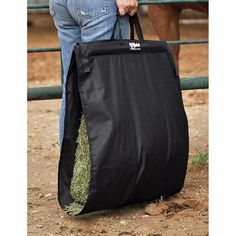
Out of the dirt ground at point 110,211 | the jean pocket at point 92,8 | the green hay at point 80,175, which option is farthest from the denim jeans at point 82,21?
the dirt ground at point 110,211

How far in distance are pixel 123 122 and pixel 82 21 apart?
1.37 ft

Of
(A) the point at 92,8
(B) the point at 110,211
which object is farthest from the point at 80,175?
(A) the point at 92,8

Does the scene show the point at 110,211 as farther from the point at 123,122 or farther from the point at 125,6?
the point at 125,6

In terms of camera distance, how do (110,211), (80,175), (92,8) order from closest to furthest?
(92,8) < (80,175) < (110,211)

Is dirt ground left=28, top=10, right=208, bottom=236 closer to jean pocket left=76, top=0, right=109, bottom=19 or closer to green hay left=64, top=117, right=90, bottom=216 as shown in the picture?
green hay left=64, top=117, right=90, bottom=216

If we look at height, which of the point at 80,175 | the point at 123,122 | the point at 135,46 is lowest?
the point at 80,175

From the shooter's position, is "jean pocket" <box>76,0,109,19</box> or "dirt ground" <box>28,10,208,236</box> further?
"dirt ground" <box>28,10,208,236</box>

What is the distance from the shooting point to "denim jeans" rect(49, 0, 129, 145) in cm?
259

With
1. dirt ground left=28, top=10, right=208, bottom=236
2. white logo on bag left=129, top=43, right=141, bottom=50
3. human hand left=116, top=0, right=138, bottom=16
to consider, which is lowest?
dirt ground left=28, top=10, right=208, bottom=236

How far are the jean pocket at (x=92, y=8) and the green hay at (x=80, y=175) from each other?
0.41 m

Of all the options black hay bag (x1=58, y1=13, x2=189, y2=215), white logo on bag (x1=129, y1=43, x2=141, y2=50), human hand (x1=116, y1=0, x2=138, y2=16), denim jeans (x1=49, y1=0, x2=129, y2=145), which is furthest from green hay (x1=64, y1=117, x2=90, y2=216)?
human hand (x1=116, y1=0, x2=138, y2=16)

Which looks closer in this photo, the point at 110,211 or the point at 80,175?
the point at 80,175

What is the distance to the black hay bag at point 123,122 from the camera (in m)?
2.56

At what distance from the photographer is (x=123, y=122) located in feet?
8.45
